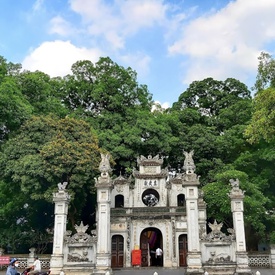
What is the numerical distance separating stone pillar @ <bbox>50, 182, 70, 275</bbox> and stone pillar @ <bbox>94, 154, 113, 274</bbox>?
1.71 m

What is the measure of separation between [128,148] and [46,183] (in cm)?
802

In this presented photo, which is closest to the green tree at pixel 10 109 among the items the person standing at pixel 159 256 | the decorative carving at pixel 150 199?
the decorative carving at pixel 150 199

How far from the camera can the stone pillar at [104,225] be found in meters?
16.7

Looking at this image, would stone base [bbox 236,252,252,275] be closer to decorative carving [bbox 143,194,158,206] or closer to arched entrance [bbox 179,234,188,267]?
arched entrance [bbox 179,234,188,267]

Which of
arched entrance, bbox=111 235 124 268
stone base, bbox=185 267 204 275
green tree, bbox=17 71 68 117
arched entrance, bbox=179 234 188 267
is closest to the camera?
stone base, bbox=185 267 204 275

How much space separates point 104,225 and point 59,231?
220cm

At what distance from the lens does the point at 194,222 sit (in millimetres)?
17031

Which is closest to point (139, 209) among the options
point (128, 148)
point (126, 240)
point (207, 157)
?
point (126, 240)

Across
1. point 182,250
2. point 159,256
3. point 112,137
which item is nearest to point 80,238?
point 159,256

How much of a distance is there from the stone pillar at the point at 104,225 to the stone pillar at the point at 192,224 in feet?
12.4

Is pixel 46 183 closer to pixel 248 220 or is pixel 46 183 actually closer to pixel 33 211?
pixel 33 211

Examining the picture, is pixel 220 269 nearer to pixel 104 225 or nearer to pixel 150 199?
pixel 104 225

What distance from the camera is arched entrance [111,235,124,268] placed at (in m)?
21.8

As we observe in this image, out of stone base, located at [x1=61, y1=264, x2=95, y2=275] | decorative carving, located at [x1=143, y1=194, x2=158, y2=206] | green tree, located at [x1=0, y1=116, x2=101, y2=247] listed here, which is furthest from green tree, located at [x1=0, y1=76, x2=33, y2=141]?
stone base, located at [x1=61, y1=264, x2=95, y2=275]
